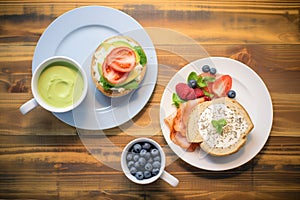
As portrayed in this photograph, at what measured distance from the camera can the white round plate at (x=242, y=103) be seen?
1.93 m

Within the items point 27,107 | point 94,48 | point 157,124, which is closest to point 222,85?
point 157,124

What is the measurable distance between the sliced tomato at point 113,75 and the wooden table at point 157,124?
19cm

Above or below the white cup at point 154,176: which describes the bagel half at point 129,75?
above

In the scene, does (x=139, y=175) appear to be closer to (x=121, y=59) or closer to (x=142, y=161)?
(x=142, y=161)

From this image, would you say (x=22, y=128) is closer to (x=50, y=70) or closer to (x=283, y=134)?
(x=50, y=70)

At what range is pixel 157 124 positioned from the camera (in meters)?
1.98

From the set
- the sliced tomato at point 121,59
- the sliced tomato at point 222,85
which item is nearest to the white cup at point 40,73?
the sliced tomato at point 121,59

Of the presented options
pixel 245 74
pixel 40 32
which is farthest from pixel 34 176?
pixel 245 74

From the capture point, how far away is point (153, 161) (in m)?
1.87

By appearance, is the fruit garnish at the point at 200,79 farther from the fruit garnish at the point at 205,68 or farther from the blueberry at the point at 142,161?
the blueberry at the point at 142,161

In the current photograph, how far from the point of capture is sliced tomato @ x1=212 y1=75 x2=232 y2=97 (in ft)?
6.37

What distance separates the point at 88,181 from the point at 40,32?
73 centimetres

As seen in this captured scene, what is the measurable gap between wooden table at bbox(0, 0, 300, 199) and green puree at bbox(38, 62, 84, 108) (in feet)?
0.47

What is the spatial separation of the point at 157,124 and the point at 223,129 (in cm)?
30
